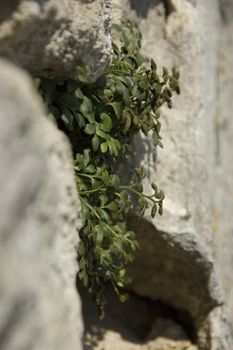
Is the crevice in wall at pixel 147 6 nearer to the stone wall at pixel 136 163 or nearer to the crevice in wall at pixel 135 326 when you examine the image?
the stone wall at pixel 136 163

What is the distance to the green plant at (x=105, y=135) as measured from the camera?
3.00 metres

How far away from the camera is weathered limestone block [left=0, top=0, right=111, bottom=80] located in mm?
2512

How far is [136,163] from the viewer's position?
11.7 feet

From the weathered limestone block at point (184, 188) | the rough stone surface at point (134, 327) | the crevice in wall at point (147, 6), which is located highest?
the crevice in wall at point (147, 6)

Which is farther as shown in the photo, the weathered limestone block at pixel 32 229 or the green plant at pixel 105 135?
the green plant at pixel 105 135

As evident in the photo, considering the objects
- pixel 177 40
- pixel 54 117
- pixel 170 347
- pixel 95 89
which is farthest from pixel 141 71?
pixel 170 347

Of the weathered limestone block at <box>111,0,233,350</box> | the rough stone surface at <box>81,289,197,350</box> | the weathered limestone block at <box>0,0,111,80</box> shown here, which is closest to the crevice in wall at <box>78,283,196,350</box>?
the rough stone surface at <box>81,289,197,350</box>

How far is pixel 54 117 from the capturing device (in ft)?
9.61

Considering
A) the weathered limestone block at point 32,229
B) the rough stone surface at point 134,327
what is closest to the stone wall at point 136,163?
the weathered limestone block at point 32,229

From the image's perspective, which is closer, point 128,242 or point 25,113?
point 25,113

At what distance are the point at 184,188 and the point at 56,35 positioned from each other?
139 cm

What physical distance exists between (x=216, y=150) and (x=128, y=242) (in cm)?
145

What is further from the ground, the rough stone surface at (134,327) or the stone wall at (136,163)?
the stone wall at (136,163)

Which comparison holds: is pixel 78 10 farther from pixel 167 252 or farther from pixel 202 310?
pixel 202 310
